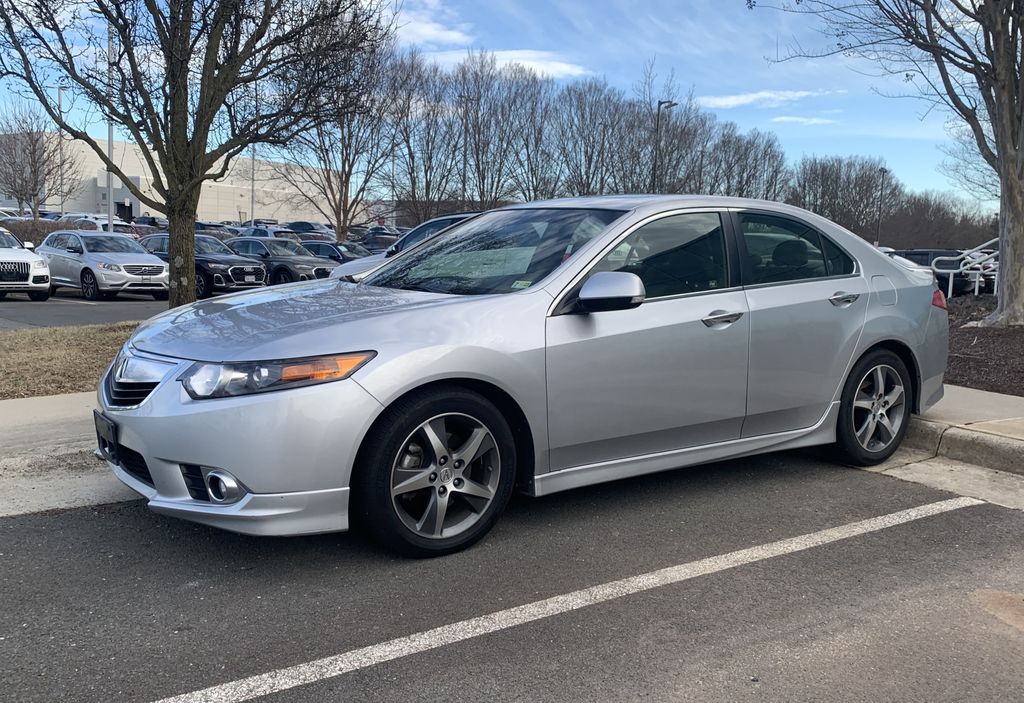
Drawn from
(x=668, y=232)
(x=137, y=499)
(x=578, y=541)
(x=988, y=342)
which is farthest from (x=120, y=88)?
(x=988, y=342)

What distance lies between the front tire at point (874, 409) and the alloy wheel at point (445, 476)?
8.07 ft

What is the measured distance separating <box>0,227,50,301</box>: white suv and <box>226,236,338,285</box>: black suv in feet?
15.9

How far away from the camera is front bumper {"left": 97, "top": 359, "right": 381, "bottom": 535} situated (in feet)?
11.1

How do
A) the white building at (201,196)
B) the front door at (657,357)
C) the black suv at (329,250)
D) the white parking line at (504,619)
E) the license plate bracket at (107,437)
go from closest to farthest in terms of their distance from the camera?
the white parking line at (504,619), the license plate bracket at (107,437), the front door at (657,357), the black suv at (329,250), the white building at (201,196)

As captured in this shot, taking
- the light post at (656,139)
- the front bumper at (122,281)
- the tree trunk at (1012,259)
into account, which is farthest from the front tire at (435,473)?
Result: the light post at (656,139)

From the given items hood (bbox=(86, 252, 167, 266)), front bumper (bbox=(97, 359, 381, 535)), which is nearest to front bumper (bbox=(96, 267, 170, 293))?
hood (bbox=(86, 252, 167, 266))

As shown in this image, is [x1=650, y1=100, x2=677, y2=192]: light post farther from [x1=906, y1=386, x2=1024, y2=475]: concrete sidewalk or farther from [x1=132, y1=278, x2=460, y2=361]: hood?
[x1=132, y1=278, x2=460, y2=361]: hood

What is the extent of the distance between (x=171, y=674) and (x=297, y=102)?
8188 millimetres

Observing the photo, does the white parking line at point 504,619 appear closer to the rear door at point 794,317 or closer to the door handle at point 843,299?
the rear door at point 794,317

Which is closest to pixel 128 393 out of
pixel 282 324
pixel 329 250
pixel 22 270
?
pixel 282 324

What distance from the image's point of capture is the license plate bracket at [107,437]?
12.5ft

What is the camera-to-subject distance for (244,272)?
64.1 ft

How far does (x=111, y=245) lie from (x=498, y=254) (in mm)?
17055

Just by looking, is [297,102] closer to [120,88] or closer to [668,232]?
[120,88]
